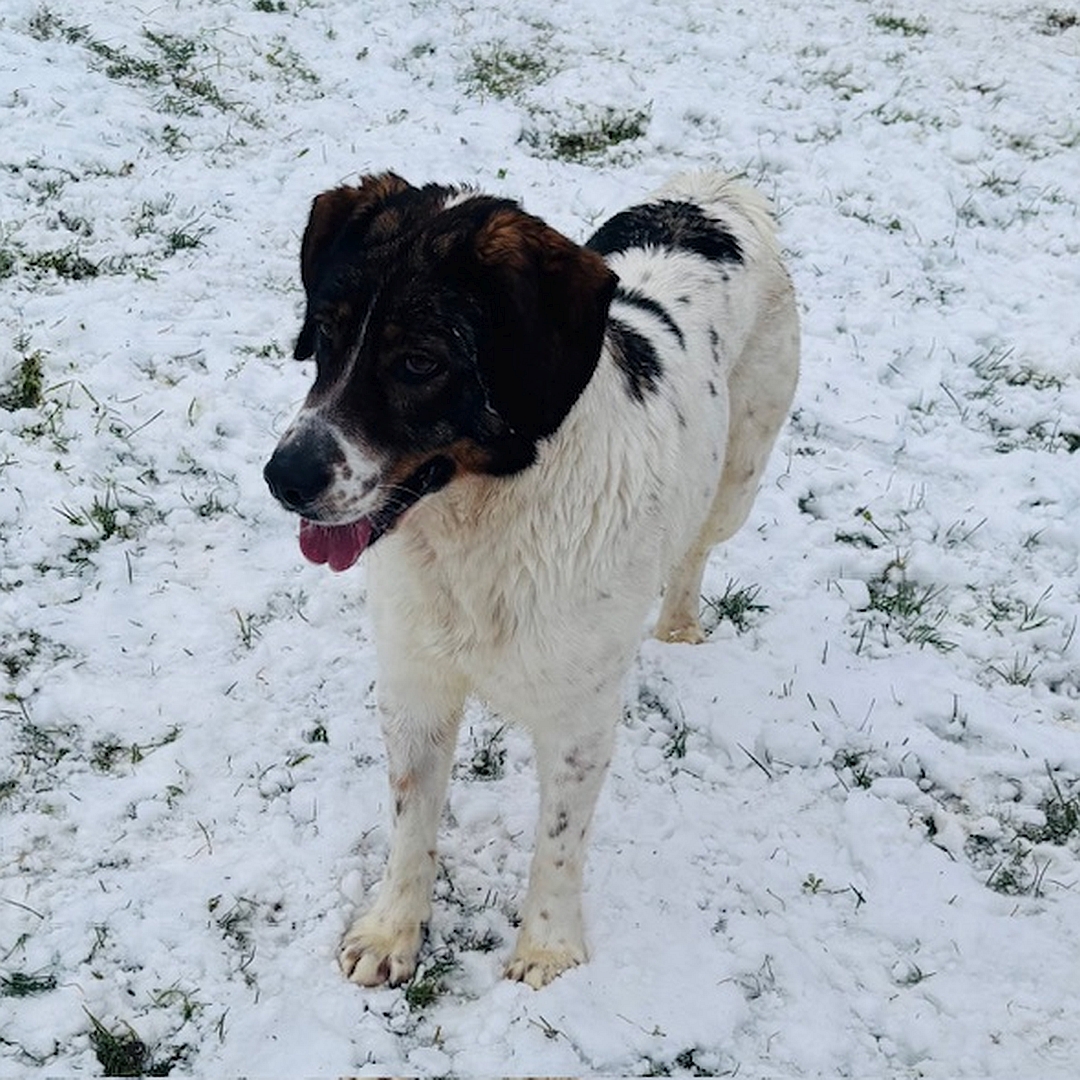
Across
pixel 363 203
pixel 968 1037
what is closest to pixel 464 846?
pixel 968 1037

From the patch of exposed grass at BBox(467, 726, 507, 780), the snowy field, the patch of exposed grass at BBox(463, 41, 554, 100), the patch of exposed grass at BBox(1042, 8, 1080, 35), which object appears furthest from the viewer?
the patch of exposed grass at BBox(1042, 8, 1080, 35)

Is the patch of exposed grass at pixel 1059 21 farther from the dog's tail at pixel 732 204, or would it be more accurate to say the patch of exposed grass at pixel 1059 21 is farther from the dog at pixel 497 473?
the dog at pixel 497 473

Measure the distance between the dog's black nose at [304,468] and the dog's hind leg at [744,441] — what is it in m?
1.80

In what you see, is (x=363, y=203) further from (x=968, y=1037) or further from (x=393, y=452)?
(x=968, y=1037)

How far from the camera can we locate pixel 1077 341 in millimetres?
6336

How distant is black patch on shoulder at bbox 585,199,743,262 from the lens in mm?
3895

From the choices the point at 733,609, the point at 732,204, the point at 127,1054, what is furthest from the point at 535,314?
the point at 733,609

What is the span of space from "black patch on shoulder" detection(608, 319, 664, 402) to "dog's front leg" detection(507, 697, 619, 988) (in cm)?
79

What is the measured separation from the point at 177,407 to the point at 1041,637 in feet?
11.7

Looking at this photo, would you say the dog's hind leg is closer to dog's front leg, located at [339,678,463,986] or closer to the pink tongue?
dog's front leg, located at [339,678,463,986]

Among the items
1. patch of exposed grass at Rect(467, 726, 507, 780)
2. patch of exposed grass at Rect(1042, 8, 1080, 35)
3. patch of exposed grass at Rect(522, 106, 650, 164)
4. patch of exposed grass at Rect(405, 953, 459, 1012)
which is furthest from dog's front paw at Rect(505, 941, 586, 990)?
patch of exposed grass at Rect(1042, 8, 1080, 35)

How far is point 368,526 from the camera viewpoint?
2.70 metres

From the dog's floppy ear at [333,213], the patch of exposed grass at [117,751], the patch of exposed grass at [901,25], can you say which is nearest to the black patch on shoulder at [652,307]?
the dog's floppy ear at [333,213]

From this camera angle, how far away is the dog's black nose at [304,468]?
2.50m
